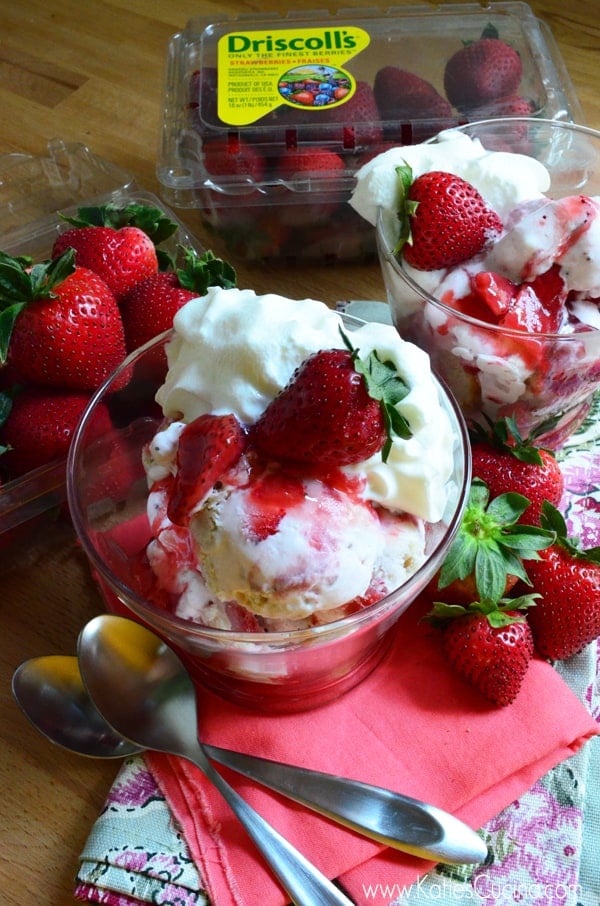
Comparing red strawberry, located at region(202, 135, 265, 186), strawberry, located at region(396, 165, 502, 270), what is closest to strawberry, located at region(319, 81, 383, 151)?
red strawberry, located at region(202, 135, 265, 186)

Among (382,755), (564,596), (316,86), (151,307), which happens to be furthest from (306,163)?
(382,755)

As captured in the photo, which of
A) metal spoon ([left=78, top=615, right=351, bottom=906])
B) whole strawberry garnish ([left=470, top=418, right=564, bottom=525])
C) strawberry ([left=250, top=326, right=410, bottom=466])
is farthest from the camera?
whole strawberry garnish ([left=470, top=418, right=564, bottom=525])

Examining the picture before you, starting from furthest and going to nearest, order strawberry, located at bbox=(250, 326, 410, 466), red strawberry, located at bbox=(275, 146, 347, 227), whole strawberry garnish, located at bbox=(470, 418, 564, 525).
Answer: red strawberry, located at bbox=(275, 146, 347, 227)
whole strawberry garnish, located at bbox=(470, 418, 564, 525)
strawberry, located at bbox=(250, 326, 410, 466)

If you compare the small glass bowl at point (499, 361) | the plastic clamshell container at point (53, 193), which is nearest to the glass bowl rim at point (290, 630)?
the small glass bowl at point (499, 361)

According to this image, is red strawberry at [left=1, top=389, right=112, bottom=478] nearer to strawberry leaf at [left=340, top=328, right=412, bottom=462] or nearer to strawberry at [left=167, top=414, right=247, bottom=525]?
strawberry at [left=167, top=414, right=247, bottom=525]

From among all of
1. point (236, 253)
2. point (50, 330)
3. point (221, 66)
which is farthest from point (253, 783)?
point (221, 66)

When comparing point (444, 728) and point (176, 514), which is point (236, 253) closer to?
point (176, 514)
